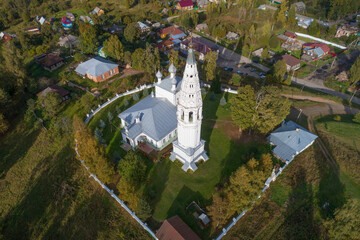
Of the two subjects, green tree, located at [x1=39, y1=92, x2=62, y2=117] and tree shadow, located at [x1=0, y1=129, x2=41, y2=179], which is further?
green tree, located at [x1=39, y1=92, x2=62, y2=117]

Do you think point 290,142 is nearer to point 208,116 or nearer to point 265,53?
point 208,116

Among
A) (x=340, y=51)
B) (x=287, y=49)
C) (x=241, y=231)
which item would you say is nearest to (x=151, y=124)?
(x=241, y=231)

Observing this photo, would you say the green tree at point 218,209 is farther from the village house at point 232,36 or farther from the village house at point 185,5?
the village house at point 185,5

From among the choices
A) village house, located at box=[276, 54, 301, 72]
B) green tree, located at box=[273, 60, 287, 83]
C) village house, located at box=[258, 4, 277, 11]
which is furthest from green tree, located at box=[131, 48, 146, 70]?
village house, located at box=[258, 4, 277, 11]

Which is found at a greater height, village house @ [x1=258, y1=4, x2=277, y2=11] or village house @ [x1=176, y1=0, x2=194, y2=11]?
village house @ [x1=258, y1=4, x2=277, y2=11]

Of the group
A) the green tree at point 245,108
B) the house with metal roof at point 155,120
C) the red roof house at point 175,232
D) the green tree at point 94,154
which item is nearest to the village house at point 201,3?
the house with metal roof at point 155,120

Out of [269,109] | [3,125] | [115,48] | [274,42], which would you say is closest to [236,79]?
[269,109]

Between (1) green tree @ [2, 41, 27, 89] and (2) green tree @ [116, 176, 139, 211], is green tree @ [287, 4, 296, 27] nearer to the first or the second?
(1) green tree @ [2, 41, 27, 89]
